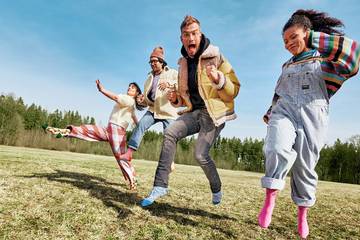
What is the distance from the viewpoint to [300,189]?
3.10 m

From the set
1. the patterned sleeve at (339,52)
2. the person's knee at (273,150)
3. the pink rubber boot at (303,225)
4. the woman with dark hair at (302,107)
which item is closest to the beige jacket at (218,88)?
the woman with dark hair at (302,107)

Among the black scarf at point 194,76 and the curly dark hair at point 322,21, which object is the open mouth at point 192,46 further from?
the curly dark hair at point 322,21

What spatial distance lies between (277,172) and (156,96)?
278 cm

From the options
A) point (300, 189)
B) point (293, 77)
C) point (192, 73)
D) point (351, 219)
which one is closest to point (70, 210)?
point (192, 73)

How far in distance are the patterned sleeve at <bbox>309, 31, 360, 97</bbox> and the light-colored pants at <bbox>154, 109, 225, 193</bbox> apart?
1345mm

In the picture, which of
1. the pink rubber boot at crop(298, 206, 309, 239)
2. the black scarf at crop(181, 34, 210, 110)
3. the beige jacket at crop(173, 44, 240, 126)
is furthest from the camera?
the black scarf at crop(181, 34, 210, 110)

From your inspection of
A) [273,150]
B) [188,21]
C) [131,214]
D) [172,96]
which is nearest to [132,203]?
[131,214]

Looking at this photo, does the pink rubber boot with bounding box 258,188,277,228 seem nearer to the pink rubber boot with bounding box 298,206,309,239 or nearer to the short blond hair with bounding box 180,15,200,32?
the pink rubber boot with bounding box 298,206,309,239

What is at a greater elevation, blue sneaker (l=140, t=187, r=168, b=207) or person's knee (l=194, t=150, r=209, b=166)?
person's knee (l=194, t=150, r=209, b=166)

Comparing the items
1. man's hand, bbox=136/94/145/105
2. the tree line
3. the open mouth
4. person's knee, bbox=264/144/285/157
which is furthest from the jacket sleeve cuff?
the tree line

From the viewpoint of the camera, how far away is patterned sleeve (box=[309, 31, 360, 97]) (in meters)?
2.81

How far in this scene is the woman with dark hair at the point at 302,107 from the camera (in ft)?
9.36

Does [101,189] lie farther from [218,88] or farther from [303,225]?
[303,225]

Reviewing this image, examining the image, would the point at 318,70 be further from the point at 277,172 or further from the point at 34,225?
the point at 34,225
